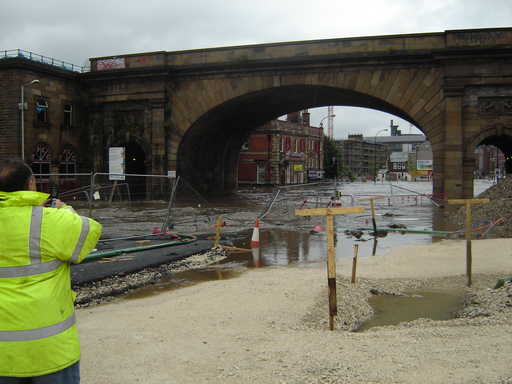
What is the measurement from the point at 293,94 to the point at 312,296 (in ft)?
86.7

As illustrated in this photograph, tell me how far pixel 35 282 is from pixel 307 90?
30034 millimetres

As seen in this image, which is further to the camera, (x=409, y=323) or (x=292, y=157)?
(x=292, y=157)

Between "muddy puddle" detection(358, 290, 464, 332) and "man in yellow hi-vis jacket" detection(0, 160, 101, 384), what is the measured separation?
4.54 m

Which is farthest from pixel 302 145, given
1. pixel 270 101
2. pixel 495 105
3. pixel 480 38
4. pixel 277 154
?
pixel 495 105

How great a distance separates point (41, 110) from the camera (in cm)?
3173

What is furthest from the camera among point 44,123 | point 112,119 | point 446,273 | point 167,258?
point 112,119

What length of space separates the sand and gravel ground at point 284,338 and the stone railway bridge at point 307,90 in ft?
65.7

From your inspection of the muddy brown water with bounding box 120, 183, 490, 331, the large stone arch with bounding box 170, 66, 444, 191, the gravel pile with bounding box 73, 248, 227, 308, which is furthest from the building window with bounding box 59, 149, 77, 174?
the gravel pile with bounding box 73, 248, 227, 308

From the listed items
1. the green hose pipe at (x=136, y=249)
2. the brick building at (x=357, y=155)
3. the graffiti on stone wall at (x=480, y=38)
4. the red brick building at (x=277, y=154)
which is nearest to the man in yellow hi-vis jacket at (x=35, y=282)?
the green hose pipe at (x=136, y=249)

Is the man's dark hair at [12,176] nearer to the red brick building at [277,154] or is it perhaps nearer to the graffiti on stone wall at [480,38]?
the graffiti on stone wall at [480,38]

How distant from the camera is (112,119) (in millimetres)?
34375

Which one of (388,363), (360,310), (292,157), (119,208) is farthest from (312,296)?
(292,157)

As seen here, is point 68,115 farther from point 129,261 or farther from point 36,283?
point 36,283

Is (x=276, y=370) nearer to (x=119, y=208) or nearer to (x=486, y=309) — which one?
(x=486, y=309)
